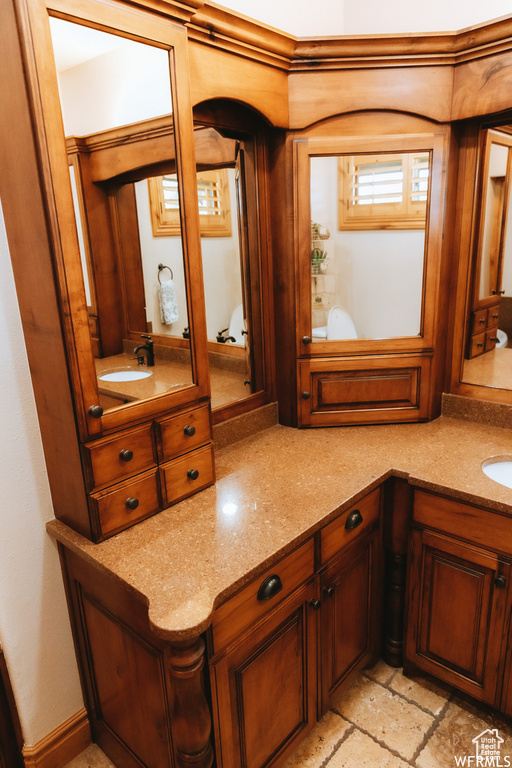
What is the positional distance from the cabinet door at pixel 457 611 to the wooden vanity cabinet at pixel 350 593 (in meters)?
0.14

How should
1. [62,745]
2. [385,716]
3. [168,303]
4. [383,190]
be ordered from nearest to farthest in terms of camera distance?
[168,303] → [62,745] → [385,716] → [383,190]

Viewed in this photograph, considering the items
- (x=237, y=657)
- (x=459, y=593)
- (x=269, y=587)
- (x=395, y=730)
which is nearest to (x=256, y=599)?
(x=269, y=587)

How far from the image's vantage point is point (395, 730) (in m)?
1.74

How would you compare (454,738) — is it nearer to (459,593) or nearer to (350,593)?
(459,593)

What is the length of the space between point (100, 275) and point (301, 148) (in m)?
0.99

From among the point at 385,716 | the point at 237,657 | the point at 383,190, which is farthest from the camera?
the point at 383,190

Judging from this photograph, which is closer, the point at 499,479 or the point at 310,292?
the point at 499,479

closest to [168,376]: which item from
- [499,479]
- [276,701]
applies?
[276,701]

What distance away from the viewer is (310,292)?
201 cm

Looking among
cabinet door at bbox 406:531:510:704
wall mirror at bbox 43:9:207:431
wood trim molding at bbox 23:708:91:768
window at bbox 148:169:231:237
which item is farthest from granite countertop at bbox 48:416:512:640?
window at bbox 148:169:231:237

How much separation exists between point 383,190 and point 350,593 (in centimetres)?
150

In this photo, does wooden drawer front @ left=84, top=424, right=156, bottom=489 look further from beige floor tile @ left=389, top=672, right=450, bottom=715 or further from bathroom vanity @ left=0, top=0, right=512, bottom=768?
beige floor tile @ left=389, top=672, right=450, bottom=715

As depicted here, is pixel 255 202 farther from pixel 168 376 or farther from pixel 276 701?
pixel 276 701

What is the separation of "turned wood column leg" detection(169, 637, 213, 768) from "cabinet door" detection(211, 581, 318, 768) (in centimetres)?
7
